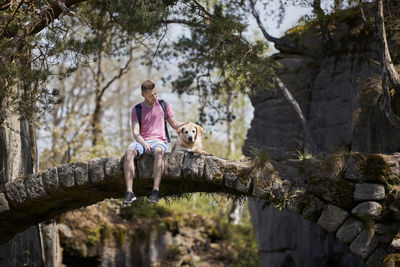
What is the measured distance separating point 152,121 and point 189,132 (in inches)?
20.3

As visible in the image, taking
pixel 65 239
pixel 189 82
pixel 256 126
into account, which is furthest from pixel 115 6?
pixel 65 239

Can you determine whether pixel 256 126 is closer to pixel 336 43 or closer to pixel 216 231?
pixel 336 43

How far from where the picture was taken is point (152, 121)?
7164 millimetres

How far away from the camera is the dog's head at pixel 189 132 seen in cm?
698

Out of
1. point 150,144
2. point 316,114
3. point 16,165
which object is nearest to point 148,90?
point 150,144

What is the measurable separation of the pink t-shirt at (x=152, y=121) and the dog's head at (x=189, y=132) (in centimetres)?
27

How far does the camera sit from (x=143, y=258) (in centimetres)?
1599

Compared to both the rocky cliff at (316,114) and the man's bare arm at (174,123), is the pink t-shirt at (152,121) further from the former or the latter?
the rocky cliff at (316,114)

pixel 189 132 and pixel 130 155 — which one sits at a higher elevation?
pixel 189 132

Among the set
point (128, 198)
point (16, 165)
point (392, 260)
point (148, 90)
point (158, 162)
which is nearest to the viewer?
point (392, 260)

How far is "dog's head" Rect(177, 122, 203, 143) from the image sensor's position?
698 centimetres

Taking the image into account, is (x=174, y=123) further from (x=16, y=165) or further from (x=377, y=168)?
(x=16, y=165)

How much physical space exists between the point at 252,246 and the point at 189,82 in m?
8.36

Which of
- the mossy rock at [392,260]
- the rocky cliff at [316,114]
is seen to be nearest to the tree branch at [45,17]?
the rocky cliff at [316,114]
